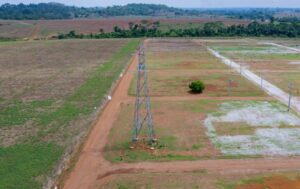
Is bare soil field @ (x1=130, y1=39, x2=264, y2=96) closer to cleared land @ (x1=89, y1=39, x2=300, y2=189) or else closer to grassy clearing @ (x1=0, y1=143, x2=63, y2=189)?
cleared land @ (x1=89, y1=39, x2=300, y2=189)

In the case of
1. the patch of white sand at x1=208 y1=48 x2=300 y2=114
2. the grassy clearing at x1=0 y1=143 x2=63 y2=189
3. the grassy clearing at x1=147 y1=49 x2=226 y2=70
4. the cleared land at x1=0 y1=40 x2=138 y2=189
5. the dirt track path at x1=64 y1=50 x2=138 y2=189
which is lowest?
the dirt track path at x1=64 y1=50 x2=138 y2=189

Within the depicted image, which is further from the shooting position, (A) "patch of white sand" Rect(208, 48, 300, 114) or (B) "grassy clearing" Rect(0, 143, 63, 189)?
(A) "patch of white sand" Rect(208, 48, 300, 114)

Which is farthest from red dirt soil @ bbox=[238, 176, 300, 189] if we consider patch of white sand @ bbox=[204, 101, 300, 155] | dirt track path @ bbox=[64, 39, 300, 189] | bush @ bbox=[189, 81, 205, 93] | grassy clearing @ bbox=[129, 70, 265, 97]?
bush @ bbox=[189, 81, 205, 93]

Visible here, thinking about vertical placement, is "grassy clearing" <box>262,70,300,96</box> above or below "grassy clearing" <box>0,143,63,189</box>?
above

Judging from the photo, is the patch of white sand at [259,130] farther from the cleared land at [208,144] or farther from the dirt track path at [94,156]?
the dirt track path at [94,156]

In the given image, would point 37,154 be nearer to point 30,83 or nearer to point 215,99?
point 215,99

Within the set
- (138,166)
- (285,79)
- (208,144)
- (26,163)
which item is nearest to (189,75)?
(285,79)

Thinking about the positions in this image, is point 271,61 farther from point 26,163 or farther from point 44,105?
point 26,163
